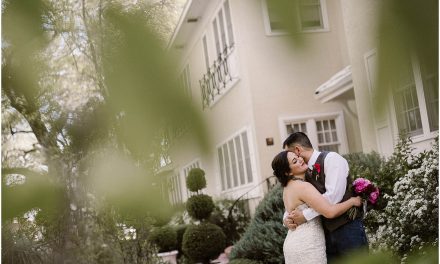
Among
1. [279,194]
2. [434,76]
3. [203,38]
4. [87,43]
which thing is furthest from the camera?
[279,194]

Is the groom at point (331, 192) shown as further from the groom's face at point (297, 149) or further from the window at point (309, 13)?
the window at point (309, 13)

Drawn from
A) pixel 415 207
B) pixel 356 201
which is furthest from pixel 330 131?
pixel 415 207

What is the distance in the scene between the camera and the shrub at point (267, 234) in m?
4.04

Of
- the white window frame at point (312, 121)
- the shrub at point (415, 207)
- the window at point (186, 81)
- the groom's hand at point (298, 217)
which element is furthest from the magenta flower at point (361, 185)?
the window at point (186, 81)

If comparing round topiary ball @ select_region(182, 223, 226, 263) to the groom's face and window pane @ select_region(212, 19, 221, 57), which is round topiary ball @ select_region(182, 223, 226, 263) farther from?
window pane @ select_region(212, 19, 221, 57)

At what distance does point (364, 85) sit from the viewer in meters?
0.28

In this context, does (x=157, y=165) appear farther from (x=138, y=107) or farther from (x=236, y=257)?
(x=236, y=257)

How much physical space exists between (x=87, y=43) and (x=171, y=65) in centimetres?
10

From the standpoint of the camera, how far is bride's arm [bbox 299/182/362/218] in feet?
7.57

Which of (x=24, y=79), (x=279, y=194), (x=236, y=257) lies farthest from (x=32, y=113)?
(x=236, y=257)

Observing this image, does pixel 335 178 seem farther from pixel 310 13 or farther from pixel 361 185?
pixel 310 13

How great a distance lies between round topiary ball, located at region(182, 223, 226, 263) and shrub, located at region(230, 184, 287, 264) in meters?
1.26

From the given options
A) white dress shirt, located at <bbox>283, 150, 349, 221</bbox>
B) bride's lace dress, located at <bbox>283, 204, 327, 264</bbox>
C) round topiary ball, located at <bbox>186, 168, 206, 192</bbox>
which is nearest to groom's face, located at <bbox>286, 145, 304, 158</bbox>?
white dress shirt, located at <bbox>283, 150, 349, 221</bbox>

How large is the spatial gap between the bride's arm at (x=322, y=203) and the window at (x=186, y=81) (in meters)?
2.03
